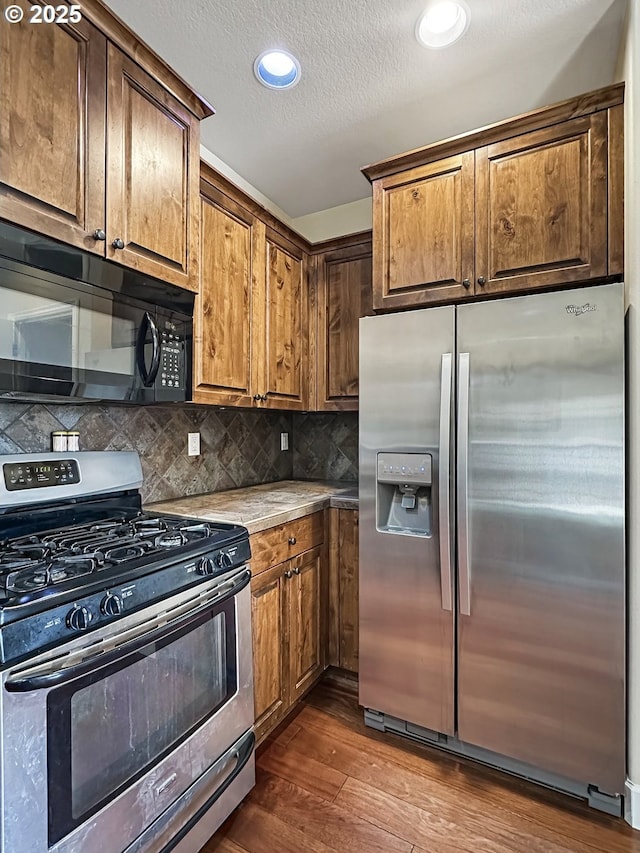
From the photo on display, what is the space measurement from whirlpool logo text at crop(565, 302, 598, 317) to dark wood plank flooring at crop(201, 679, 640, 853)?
1721 millimetres

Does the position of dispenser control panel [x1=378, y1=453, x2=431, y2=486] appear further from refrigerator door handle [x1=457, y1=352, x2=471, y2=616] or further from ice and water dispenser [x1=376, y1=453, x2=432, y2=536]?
refrigerator door handle [x1=457, y1=352, x2=471, y2=616]

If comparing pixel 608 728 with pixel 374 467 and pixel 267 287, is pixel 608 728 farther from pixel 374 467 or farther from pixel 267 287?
pixel 267 287

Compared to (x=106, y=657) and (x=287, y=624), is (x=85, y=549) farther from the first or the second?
→ (x=287, y=624)

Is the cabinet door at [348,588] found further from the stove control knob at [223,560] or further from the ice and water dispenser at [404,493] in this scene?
the stove control knob at [223,560]

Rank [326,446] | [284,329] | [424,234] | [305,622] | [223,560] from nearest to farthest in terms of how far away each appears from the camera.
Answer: [223,560]
[424,234]
[305,622]
[284,329]
[326,446]

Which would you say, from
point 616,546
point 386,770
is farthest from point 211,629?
point 616,546

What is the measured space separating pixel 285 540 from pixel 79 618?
3.26ft

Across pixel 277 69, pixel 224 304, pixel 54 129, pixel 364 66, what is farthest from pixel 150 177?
pixel 364 66

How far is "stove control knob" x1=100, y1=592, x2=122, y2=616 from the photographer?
3.41ft

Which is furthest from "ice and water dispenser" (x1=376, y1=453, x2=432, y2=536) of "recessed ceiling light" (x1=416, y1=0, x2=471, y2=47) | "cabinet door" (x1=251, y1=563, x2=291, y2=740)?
"recessed ceiling light" (x1=416, y1=0, x2=471, y2=47)

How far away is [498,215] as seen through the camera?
175cm

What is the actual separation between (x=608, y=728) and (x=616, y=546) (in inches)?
24.4

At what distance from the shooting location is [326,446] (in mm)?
2949

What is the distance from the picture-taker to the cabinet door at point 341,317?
8.30 ft
